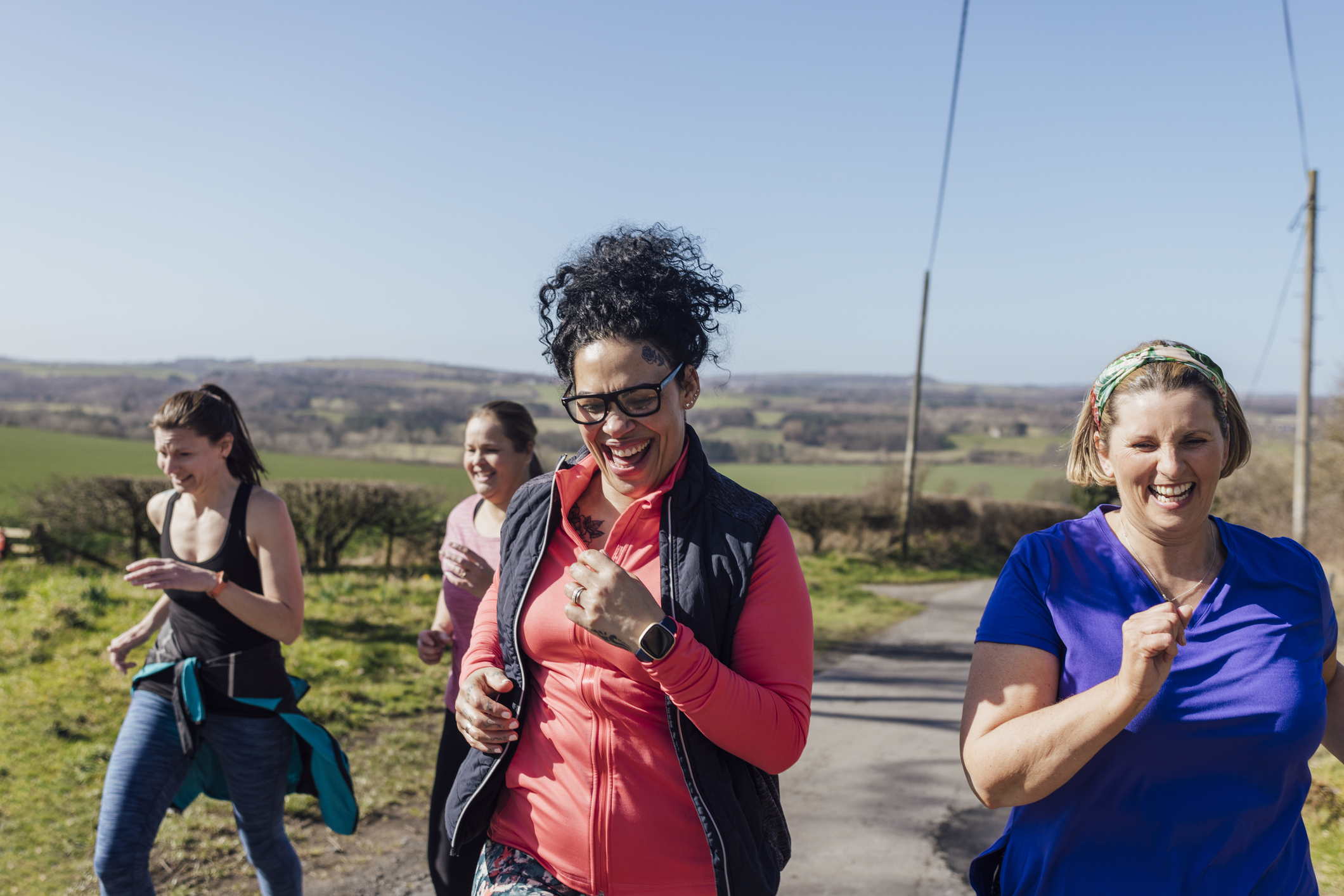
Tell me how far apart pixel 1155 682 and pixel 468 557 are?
2328 mm

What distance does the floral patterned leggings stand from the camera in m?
2.01

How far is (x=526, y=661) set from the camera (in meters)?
2.17

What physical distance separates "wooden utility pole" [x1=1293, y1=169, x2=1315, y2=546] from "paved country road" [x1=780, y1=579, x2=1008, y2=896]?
11.3 meters

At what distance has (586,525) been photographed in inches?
89.4

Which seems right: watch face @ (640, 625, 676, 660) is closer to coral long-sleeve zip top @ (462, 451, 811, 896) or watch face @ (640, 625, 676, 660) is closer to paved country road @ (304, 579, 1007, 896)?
coral long-sleeve zip top @ (462, 451, 811, 896)

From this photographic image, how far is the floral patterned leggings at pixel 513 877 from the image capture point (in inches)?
79.0

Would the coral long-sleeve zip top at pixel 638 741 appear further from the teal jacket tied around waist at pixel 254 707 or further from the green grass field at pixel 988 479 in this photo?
the green grass field at pixel 988 479

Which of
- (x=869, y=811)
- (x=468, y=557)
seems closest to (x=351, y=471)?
(x=869, y=811)

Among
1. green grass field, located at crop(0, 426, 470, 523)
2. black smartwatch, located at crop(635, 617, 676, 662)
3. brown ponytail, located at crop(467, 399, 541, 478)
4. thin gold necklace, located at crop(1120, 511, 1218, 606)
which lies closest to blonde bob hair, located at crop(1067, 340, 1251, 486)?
thin gold necklace, located at crop(1120, 511, 1218, 606)

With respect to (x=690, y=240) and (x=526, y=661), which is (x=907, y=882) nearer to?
(x=526, y=661)

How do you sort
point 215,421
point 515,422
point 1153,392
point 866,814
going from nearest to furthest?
point 1153,392, point 215,421, point 515,422, point 866,814

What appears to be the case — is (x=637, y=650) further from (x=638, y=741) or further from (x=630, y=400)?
(x=630, y=400)

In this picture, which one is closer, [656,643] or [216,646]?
[656,643]

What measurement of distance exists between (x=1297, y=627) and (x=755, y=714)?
1158 millimetres
